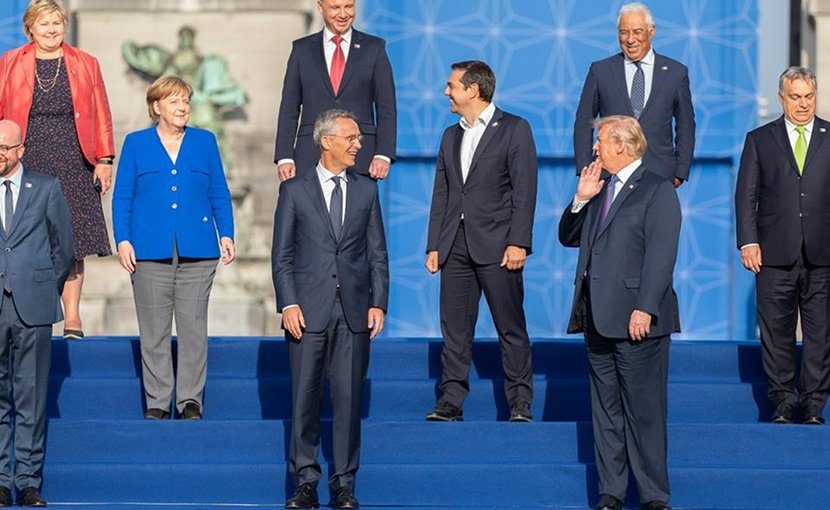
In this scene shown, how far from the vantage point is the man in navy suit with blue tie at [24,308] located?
26.6 feet

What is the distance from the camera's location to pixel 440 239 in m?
8.84

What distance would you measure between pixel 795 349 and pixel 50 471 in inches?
133

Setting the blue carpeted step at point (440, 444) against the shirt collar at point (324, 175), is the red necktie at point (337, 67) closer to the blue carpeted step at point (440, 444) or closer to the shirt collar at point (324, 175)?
the shirt collar at point (324, 175)

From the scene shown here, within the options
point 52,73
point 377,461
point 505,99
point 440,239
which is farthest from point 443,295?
point 505,99

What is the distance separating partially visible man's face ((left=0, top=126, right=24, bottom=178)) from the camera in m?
8.16

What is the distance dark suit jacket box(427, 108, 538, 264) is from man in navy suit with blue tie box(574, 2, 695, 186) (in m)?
0.42

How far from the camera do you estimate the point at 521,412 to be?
8719 millimetres

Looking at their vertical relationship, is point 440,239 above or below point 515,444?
above

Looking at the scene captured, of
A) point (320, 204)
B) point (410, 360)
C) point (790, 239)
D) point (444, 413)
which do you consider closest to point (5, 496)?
point (320, 204)

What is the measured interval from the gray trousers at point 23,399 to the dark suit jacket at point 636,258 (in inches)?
88.3

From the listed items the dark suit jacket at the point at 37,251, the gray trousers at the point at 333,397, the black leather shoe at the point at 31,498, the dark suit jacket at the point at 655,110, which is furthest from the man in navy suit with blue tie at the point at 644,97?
the black leather shoe at the point at 31,498

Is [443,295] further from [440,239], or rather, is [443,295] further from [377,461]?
[377,461]

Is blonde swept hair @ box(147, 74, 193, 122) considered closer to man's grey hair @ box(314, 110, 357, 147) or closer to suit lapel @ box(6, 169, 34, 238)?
suit lapel @ box(6, 169, 34, 238)

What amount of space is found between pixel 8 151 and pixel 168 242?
0.93 m
